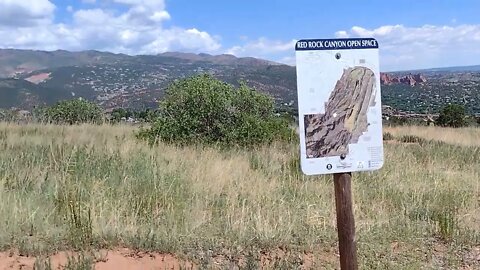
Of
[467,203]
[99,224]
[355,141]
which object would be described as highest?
[355,141]

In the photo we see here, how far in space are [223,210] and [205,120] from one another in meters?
5.54

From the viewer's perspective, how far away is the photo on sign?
10.6 ft

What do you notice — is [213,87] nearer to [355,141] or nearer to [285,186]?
[285,186]

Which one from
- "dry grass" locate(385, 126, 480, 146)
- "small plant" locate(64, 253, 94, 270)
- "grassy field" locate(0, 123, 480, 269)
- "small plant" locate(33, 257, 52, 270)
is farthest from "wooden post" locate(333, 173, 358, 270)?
"dry grass" locate(385, 126, 480, 146)

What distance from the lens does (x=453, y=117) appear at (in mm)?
29031

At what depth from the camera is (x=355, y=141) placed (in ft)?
10.9

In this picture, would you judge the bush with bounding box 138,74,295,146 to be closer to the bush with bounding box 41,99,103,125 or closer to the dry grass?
the bush with bounding box 41,99,103,125

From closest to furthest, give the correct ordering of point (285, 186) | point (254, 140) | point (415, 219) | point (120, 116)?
point (415, 219) → point (285, 186) → point (254, 140) → point (120, 116)

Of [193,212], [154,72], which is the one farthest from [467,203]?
[154,72]

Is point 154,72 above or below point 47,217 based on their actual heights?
above

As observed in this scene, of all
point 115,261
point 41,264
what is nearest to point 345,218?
point 115,261

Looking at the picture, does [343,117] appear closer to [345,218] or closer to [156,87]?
[345,218]

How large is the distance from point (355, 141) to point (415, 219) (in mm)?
3057

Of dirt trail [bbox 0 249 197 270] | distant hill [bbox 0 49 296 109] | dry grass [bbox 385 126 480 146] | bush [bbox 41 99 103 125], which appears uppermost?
distant hill [bbox 0 49 296 109]
